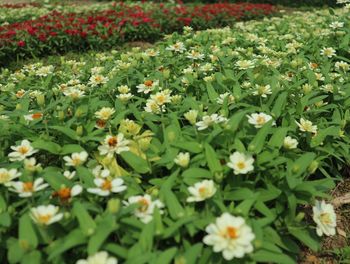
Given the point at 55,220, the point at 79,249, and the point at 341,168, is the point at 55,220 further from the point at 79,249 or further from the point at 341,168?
the point at 341,168

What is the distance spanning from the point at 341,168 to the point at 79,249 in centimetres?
161

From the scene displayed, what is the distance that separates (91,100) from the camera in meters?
2.45

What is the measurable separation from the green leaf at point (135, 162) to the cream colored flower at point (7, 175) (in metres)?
0.46

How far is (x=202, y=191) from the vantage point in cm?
158

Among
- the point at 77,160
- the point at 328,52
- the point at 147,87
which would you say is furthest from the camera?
the point at 328,52

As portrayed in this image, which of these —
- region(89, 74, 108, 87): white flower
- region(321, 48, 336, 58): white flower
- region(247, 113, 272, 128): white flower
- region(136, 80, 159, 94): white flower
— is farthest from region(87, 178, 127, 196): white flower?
region(321, 48, 336, 58): white flower

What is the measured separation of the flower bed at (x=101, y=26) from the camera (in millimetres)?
6348

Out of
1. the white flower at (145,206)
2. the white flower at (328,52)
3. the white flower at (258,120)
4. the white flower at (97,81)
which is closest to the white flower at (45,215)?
the white flower at (145,206)

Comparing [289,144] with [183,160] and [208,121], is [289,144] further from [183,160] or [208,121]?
[183,160]

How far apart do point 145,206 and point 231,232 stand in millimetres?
364

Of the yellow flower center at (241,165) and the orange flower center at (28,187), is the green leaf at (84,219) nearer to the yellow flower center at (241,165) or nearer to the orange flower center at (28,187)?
the orange flower center at (28,187)

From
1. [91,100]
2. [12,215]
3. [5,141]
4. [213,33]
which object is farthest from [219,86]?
[213,33]

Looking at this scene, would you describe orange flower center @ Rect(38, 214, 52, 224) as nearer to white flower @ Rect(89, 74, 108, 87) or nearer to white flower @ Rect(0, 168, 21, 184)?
white flower @ Rect(0, 168, 21, 184)

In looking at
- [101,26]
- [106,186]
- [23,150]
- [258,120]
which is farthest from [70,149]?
[101,26]
